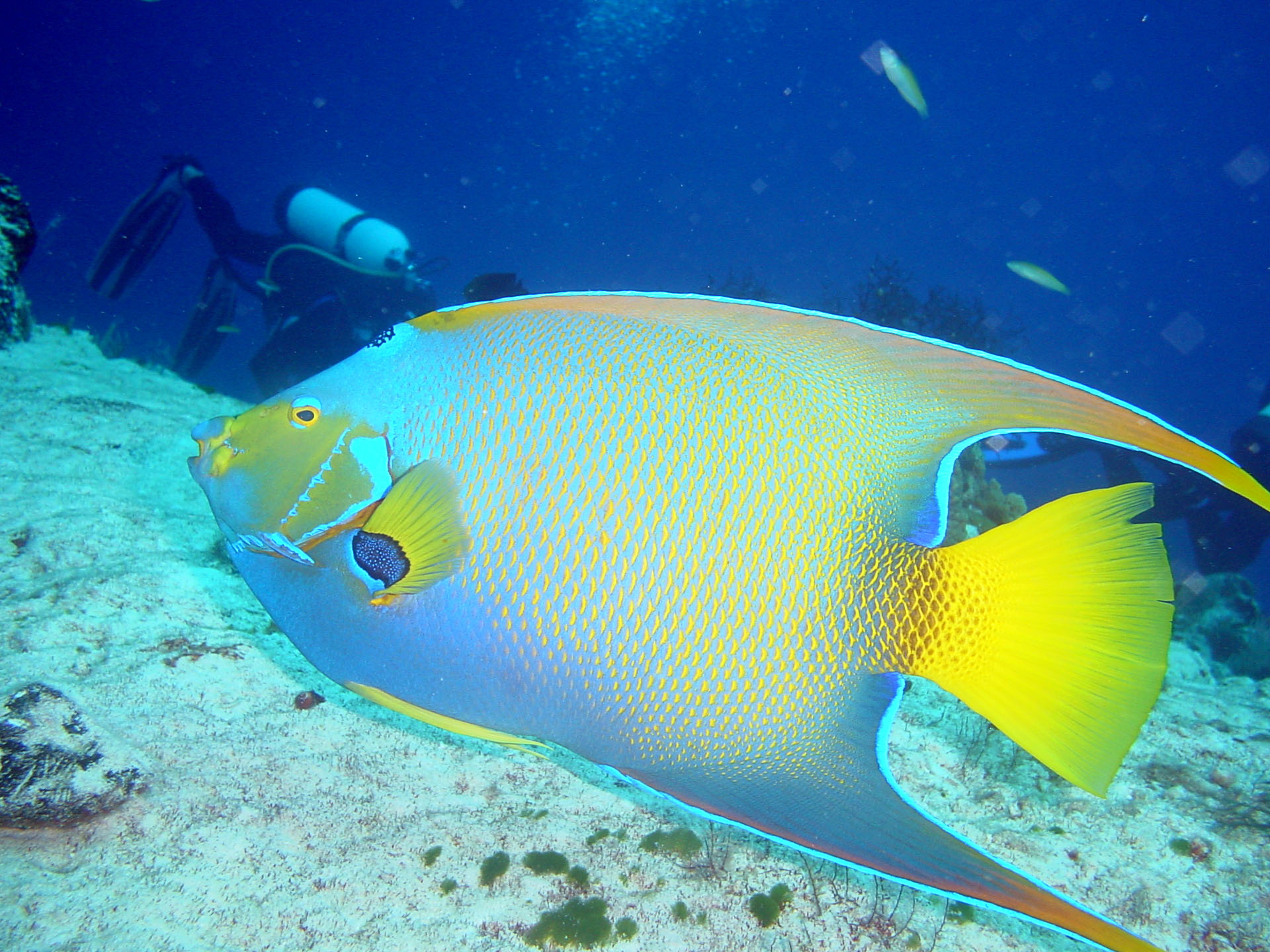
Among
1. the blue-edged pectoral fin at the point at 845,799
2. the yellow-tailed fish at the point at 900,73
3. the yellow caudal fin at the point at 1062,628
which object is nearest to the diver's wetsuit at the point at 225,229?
the yellow-tailed fish at the point at 900,73

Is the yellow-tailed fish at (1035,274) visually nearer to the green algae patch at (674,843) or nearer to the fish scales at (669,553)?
the green algae patch at (674,843)

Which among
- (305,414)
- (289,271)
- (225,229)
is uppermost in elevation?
(225,229)

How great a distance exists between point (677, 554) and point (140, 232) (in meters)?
12.2

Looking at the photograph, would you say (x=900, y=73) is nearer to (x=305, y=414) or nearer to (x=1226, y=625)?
(x=1226, y=625)

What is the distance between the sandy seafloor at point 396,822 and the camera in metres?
1.67

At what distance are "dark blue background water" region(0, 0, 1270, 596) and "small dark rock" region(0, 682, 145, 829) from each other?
5865 cm

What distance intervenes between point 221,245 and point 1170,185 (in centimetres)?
10250

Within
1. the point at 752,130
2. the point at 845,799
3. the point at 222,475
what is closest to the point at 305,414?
the point at 222,475

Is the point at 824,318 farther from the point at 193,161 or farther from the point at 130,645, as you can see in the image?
the point at 193,161

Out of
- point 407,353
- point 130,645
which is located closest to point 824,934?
point 407,353

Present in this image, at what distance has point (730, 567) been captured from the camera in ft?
2.94

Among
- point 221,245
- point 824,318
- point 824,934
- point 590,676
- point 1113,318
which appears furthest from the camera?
point 1113,318

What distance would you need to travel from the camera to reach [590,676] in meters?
0.90

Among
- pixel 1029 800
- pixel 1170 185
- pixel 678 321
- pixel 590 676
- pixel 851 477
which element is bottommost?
pixel 1029 800
